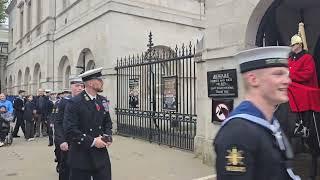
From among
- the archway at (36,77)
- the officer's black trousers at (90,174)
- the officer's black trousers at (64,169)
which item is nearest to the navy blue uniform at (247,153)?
the officer's black trousers at (90,174)

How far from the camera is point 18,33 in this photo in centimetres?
3853

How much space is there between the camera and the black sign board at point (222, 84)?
857cm

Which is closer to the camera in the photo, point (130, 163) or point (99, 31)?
point (130, 163)

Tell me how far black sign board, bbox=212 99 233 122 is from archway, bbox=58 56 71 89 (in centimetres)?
1538

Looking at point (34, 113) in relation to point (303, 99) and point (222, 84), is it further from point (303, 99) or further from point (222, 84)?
point (303, 99)

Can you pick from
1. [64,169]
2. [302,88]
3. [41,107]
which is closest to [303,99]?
[302,88]

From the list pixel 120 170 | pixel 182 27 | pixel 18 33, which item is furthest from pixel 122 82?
pixel 18 33

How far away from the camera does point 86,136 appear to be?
199 inches

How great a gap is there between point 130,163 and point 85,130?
5027 millimetres

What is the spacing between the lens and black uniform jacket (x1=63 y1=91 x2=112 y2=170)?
5031 millimetres

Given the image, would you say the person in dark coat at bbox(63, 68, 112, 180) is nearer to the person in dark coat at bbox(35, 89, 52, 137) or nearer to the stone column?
the stone column

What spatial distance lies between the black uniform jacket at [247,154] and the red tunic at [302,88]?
478 cm

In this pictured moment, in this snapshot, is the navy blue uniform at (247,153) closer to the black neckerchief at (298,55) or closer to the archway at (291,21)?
the black neckerchief at (298,55)

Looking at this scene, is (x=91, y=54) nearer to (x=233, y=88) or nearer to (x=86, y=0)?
(x=86, y=0)
